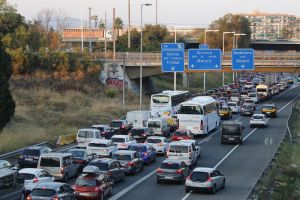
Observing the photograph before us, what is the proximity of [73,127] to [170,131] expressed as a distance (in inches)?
333

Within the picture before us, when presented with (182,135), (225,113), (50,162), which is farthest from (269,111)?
(50,162)

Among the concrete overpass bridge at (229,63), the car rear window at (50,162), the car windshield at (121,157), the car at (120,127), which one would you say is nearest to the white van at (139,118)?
the car at (120,127)

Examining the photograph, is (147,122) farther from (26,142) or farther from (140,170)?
(140,170)

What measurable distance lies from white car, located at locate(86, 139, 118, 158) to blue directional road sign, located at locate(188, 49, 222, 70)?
1070 inches

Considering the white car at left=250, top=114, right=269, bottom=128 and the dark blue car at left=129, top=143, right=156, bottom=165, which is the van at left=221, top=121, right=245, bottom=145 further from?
the white car at left=250, top=114, right=269, bottom=128

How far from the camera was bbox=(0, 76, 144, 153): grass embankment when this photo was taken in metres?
49.8

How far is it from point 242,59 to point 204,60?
570 cm

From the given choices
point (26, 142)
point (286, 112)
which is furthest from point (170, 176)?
point (286, 112)

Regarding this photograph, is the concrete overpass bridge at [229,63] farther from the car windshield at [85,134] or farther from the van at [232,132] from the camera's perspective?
the car windshield at [85,134]

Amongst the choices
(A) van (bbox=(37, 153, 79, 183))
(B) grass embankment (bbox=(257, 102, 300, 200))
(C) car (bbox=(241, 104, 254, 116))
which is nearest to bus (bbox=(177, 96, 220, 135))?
(B) grass embankment (bbox=(257, 102, 300, 200))

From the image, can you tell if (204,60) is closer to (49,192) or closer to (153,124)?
(153,124)

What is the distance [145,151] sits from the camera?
39.5 m

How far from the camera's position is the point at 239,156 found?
43250 millimetres

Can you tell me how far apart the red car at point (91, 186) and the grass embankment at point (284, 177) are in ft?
21.7
